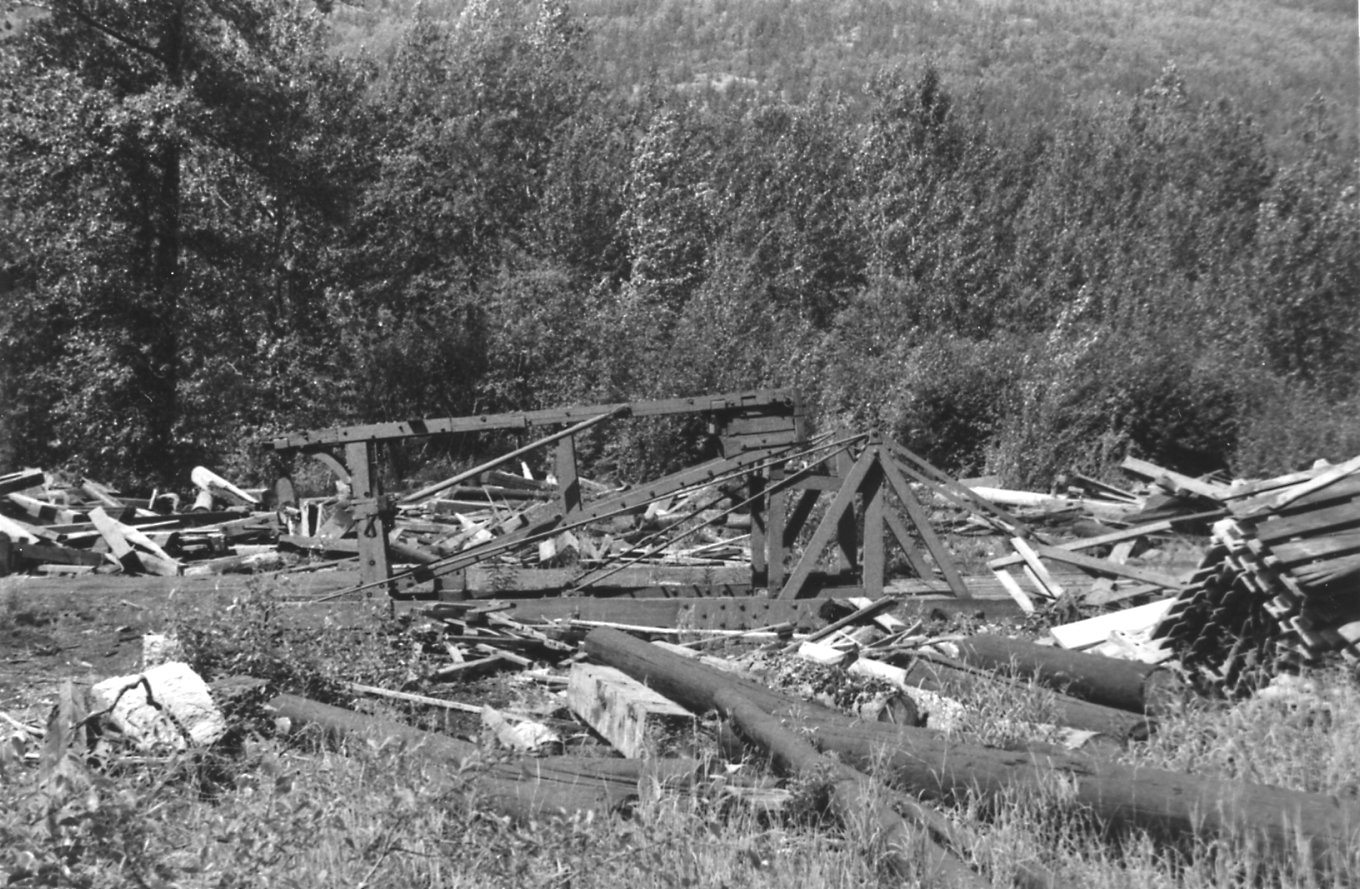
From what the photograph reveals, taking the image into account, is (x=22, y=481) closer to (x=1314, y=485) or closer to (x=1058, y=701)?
(x=1058, y=701)

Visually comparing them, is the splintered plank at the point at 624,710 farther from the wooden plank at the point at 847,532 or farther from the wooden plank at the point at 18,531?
the wooden plank at the point at 18,531

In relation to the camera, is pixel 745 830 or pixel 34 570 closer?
pixel 745 830

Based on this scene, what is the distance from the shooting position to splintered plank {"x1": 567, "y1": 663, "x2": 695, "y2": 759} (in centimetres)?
604

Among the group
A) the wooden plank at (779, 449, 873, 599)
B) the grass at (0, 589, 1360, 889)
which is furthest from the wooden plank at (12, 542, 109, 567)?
the wooden plank at (779, 449, 873, 599)

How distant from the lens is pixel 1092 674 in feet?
20.6

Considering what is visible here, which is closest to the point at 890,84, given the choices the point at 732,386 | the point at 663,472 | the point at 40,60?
the point at 732,386

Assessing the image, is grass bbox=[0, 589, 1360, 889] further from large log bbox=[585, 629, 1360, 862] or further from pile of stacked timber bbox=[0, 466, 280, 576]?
pile of stacked timber bbox=[0, 466, 280, 576]

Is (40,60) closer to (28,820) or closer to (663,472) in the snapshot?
(663,472)

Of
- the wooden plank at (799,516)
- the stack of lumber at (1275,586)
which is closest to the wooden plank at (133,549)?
the wooden plank at (799,516)

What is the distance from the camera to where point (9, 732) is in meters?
6.33

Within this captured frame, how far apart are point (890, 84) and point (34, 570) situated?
36.1 metres

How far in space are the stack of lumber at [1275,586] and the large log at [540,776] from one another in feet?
10.0

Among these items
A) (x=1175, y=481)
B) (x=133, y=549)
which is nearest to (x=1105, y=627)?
(x=1175, y=481)

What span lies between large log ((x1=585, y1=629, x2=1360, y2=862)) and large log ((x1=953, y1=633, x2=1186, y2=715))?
1.14 m
